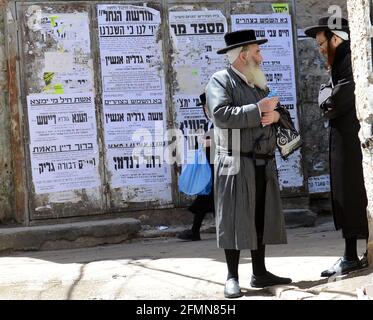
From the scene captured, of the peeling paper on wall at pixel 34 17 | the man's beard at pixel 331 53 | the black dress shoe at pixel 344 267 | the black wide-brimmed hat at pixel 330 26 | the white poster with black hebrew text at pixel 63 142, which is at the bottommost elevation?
the black dress shoe at pixel 344 267

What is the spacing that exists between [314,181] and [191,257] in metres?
3.29

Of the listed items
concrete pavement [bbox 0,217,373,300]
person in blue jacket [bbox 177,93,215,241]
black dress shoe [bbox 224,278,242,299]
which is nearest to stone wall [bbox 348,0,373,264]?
concrete pavement [bbox 0,217,373,300]

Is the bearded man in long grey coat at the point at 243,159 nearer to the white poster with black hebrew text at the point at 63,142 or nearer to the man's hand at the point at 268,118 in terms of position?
the man's hand at the point at 268,118

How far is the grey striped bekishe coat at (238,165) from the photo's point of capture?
16.9 feet

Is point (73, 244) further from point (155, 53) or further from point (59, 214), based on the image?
point (155, 53)

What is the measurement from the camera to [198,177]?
27.0 feet

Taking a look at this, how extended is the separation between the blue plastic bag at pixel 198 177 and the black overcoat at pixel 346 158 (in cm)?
267

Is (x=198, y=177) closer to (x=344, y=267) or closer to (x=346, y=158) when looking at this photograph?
(x=346, y=158)

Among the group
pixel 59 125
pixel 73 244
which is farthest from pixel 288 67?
pixel 73 244

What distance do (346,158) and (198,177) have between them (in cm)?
289

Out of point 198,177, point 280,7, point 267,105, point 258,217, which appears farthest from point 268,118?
point 280,7

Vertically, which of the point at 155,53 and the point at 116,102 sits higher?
the point at 155,53

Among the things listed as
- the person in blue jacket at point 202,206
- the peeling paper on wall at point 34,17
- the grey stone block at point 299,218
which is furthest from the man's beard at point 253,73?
the peeling paper on wall at point 34,17

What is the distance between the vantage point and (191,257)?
7008 millimetres
